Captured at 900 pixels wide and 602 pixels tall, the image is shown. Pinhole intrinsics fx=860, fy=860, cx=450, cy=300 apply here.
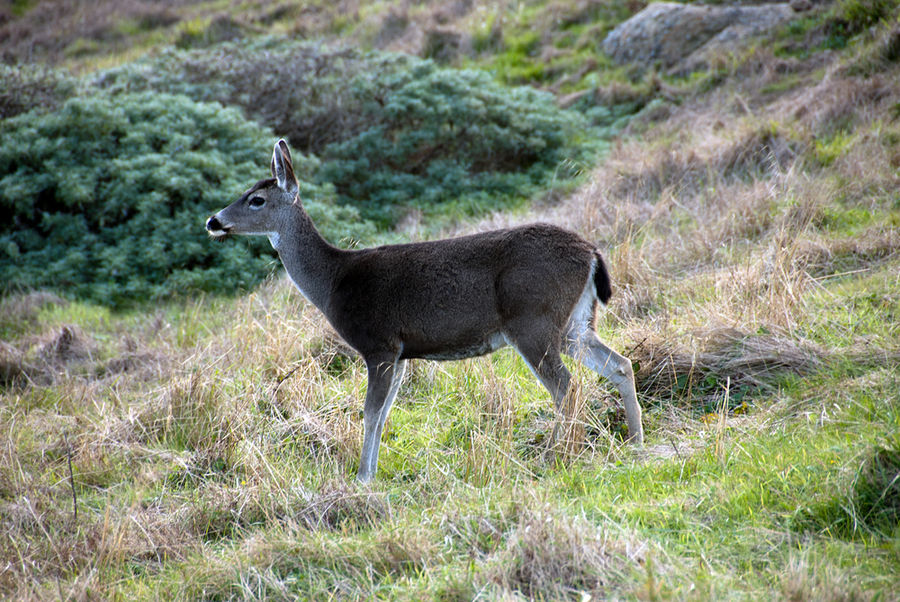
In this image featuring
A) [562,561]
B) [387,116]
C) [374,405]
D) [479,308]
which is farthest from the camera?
[387,116]

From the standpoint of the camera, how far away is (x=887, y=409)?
15.6 feet

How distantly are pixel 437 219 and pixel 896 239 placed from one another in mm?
6176

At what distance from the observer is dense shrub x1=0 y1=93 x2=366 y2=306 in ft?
36.6

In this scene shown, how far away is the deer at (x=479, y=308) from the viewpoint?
545 centimetres

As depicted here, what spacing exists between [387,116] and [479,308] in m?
9.09

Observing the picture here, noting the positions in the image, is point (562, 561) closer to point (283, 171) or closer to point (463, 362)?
point (463, 362)

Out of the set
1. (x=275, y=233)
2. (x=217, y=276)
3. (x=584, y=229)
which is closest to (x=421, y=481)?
(x=275, y=233)

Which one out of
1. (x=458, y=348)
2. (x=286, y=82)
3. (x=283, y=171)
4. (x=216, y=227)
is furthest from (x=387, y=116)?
(x=458, y=348)

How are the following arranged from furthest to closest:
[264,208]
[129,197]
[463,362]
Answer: [129,197] < [463,362] < [264,208]

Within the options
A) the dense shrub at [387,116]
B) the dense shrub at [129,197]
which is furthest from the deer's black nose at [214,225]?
the dense shrub at [387,116]

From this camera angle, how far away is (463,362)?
7.00 meters

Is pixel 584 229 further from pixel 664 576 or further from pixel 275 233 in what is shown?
pixel 664 576

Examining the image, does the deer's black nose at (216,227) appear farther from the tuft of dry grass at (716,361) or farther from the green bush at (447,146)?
the green bush at (447,146)

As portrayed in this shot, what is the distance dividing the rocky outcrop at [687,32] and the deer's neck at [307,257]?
10.7 metres
